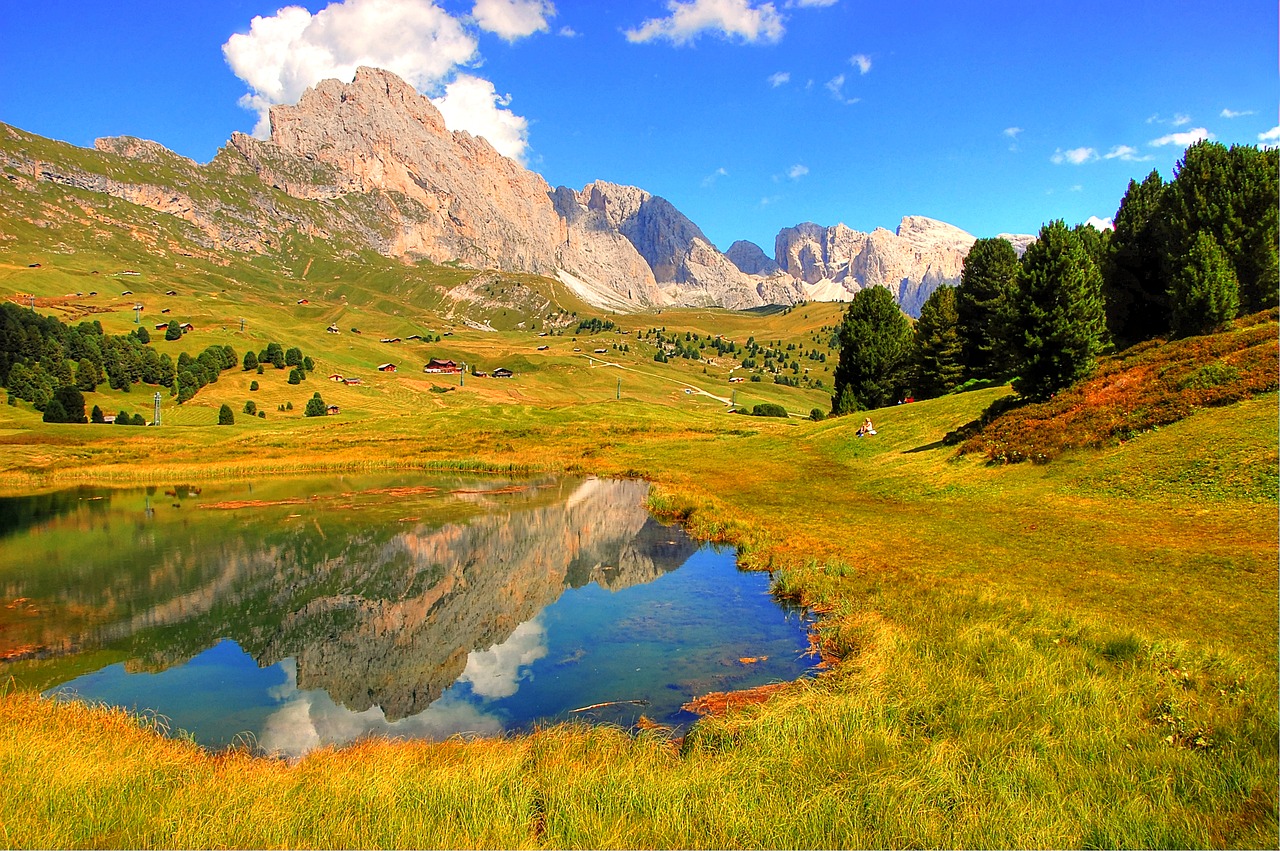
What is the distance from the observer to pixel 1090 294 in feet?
145

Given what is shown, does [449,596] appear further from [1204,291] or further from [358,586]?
[1204,291]

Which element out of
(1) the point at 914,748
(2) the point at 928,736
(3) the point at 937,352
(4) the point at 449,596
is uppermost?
(3) the point at 937,352

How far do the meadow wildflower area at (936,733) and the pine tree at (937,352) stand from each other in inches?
1797

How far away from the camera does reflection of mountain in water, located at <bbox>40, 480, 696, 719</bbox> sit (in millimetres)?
20422

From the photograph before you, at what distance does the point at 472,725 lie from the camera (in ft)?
50.6

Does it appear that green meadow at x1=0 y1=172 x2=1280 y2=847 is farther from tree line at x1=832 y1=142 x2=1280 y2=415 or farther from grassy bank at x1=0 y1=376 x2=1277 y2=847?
tree line at x1=832 y1=142 x2=1280 y2=415

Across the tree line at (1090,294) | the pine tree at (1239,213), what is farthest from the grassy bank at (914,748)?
the pine tree at (1239,213)

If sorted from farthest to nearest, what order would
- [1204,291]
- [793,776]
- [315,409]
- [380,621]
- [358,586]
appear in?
1. [315,409]
2. [1204,291]
3. [358,586]
4. [380,621]
5. [793,776]

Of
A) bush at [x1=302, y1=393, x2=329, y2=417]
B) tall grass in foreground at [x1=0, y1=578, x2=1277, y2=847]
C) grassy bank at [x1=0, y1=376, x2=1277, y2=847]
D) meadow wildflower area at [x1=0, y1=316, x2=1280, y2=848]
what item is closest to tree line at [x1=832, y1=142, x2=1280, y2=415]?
meadow wildflower area at [x1=0, y1=316, x2=1280, y2=848]

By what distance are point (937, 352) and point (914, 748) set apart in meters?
75.0

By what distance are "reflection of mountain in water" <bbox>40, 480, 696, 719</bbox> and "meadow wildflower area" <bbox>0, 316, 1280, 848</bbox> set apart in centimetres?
511

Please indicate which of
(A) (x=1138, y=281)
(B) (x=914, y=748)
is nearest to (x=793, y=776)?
(B) (x=914, y=748)

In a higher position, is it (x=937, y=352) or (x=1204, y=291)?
(x=1204, y=291)

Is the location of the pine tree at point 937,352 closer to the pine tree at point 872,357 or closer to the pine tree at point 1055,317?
the pine tree at point 872,357
